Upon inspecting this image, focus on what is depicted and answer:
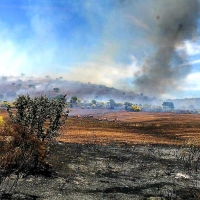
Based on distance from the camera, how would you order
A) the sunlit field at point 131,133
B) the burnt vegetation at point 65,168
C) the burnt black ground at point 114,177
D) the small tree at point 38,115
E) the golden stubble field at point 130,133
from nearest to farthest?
the burnt vegetation at point 65,168, the burnt black ground at point 114,177, the small tree at point 38,115, the golden stubble field at point 130,133, the sunlit field at point 131,133

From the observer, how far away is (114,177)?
2478 cm

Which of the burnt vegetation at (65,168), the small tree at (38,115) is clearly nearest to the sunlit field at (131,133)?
the burnt vegetation at (65,168)

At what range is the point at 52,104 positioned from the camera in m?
26.2

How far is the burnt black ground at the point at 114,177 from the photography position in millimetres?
20125

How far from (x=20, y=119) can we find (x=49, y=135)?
3.04 metres

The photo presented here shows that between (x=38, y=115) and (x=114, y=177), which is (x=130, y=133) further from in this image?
(x=38, y=115)

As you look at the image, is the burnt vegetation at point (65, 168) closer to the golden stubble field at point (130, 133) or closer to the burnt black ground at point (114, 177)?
the burnt black ground at point (114, 177)

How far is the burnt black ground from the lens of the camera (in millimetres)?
20125

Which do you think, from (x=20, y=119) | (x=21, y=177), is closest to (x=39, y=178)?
(x=21, y=177)

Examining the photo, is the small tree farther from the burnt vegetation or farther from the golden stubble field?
the golden stubble field

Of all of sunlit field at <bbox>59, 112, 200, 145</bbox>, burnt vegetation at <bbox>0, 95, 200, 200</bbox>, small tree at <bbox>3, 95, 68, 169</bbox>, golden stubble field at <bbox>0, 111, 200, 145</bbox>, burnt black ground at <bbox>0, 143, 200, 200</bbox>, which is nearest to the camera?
burnt vegetation at <bbox>0, 95, 200, 200</bbox>

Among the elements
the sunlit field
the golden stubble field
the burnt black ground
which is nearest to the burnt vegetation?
the burnt black ground

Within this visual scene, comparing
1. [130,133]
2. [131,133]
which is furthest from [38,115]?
[131,133]

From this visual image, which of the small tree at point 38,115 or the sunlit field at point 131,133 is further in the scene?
the sunlit field at point 131,133
